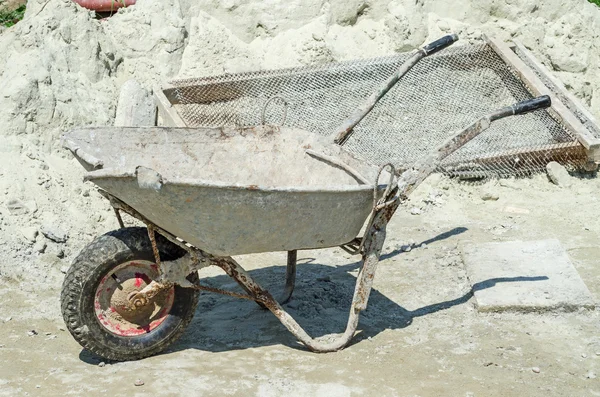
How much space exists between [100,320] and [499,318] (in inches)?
81.8

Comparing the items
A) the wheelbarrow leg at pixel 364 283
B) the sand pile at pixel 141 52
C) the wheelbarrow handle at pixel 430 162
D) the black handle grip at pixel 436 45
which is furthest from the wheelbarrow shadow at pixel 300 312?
the black handle grip at pixel 436 45

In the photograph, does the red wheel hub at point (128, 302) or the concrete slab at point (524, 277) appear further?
the concrete slab at point (524, 277)

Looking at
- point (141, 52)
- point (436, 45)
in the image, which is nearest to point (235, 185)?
point (436, 45)

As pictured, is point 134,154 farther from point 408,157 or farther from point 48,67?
point 408,157

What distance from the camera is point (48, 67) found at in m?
6.02

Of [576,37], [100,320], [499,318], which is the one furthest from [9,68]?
[576,37]

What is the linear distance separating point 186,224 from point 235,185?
32 centimetres

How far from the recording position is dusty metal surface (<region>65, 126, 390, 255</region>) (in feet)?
11.8

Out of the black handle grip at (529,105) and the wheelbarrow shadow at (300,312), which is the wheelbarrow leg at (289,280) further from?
the black handle grip at (529,105)

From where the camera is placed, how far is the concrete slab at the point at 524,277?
4645mm

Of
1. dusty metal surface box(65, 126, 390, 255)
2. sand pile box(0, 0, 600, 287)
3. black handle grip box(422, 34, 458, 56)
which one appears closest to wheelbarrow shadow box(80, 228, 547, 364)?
dusty metal surface box(65, 126, 390, 255)

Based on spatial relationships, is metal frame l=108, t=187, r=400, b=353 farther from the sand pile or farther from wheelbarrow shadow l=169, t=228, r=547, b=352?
the sand pile

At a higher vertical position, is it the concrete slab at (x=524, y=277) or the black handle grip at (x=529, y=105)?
the black handle grip at (x=529, y=105)

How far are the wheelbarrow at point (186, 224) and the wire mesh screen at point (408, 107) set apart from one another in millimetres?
1961
